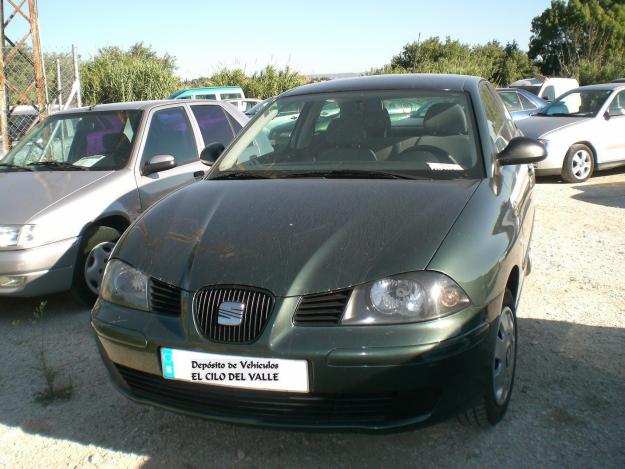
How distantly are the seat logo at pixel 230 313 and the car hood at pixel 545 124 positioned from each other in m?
8.42

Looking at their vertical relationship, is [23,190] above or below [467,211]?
below

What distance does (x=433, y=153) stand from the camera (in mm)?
3451

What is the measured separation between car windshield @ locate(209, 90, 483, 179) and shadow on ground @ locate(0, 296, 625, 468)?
3.91 feet

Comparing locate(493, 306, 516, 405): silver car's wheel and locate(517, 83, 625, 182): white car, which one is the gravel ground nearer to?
locate(493, 306, 516, 405): silver car's wheel

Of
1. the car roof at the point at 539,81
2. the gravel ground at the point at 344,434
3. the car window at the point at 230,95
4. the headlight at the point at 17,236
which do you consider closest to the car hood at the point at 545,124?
the gravel ground at the point at 344,434

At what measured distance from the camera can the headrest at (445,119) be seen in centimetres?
358

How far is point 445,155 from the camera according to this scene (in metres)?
3.42

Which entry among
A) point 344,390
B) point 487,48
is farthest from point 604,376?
point 487,48

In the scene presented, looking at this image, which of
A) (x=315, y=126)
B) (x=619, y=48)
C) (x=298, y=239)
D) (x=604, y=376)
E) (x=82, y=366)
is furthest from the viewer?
(x=619, y=48)

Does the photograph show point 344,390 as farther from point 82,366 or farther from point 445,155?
point 82,366

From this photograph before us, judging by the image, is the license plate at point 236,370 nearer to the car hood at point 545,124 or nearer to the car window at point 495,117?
the car window at point 495,117

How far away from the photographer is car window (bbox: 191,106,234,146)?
6.23 m

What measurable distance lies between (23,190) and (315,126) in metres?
2.35

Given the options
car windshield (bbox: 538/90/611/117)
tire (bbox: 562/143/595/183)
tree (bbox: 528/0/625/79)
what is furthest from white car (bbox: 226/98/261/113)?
tree (bbox: 528/0/625/79)
